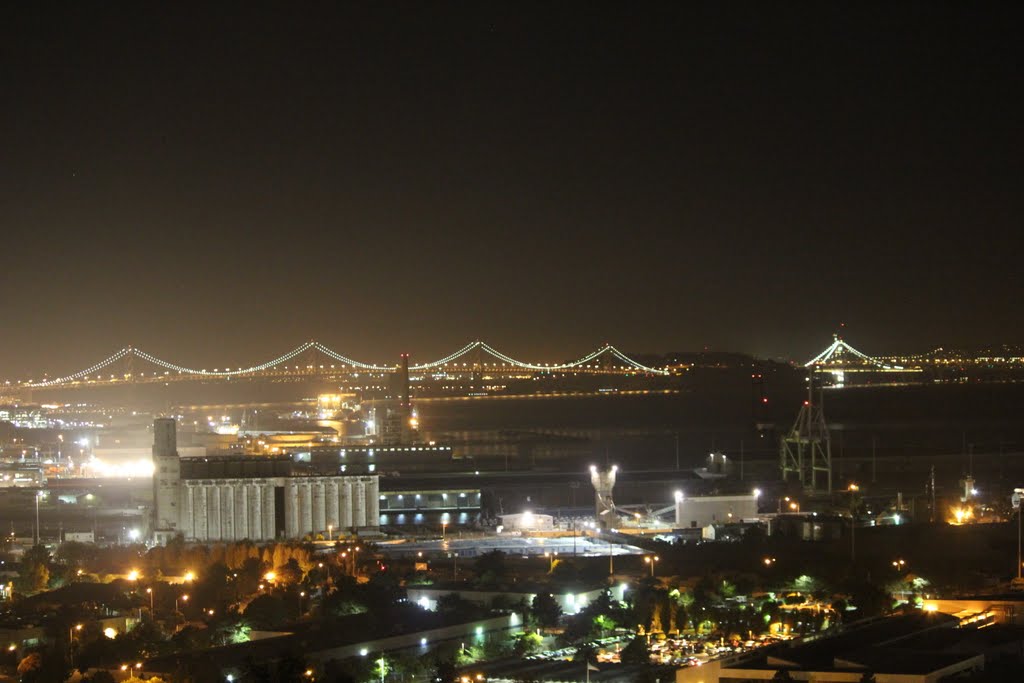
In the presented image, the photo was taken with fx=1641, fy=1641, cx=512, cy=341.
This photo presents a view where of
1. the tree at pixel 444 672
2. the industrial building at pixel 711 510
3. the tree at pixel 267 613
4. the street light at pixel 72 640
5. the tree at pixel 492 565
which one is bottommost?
the tree at pixel 444 672

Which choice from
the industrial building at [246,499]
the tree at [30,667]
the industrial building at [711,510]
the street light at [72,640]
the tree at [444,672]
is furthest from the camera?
the industrial building at [711,510]

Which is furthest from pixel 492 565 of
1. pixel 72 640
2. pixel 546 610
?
pixel 72 640

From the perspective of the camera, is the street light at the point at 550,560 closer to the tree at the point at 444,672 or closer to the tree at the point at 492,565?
the tree at the point at 492,565

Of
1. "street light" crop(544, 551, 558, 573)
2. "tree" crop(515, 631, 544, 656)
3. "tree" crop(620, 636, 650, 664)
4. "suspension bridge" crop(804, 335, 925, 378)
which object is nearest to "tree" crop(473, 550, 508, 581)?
"street light" crop(544, 551, 558, 573)

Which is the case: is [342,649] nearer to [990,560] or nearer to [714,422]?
[990,560]

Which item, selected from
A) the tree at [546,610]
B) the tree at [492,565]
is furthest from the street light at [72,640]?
the tree at [492,565]

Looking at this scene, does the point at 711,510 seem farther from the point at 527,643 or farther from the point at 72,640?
the point at 72,640
